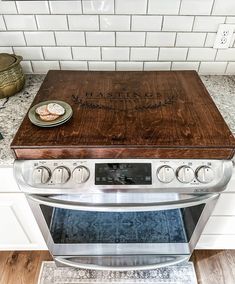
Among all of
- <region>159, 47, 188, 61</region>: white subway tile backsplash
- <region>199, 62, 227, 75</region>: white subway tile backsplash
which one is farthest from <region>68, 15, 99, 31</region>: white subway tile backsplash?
<region>199, 62, 227, 75</region>: white subway tile backsplash

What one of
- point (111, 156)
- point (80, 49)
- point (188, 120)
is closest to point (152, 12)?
point (80, 49)

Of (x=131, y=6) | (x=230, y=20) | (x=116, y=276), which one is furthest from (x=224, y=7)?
(x=116, y=276)

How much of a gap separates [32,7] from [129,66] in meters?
0.47

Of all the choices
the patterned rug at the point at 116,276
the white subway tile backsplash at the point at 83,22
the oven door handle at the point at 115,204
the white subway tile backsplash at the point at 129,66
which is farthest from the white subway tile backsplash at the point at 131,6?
the patterned rug at the point at 116,276

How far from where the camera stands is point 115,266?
3.42 ft

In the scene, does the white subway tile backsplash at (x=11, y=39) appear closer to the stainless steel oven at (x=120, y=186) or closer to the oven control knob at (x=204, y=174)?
the stainless steel oven at (x=120, y=186)

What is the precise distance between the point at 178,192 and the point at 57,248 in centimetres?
61

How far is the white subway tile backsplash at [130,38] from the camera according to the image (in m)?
0.99

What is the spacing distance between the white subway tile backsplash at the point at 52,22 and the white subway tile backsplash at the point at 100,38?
11 centimetres

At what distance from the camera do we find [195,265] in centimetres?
119

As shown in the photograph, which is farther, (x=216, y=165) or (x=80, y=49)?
(x=80, y=49)

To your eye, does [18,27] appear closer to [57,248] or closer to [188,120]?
[188,120]

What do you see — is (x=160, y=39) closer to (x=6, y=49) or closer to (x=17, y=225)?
(x=6, y=49)

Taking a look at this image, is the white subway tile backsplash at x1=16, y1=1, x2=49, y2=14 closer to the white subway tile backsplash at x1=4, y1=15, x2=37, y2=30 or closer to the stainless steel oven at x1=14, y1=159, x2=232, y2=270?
the white subway tile backsplash at x1=4, y1=15, x2=37, y2=30
